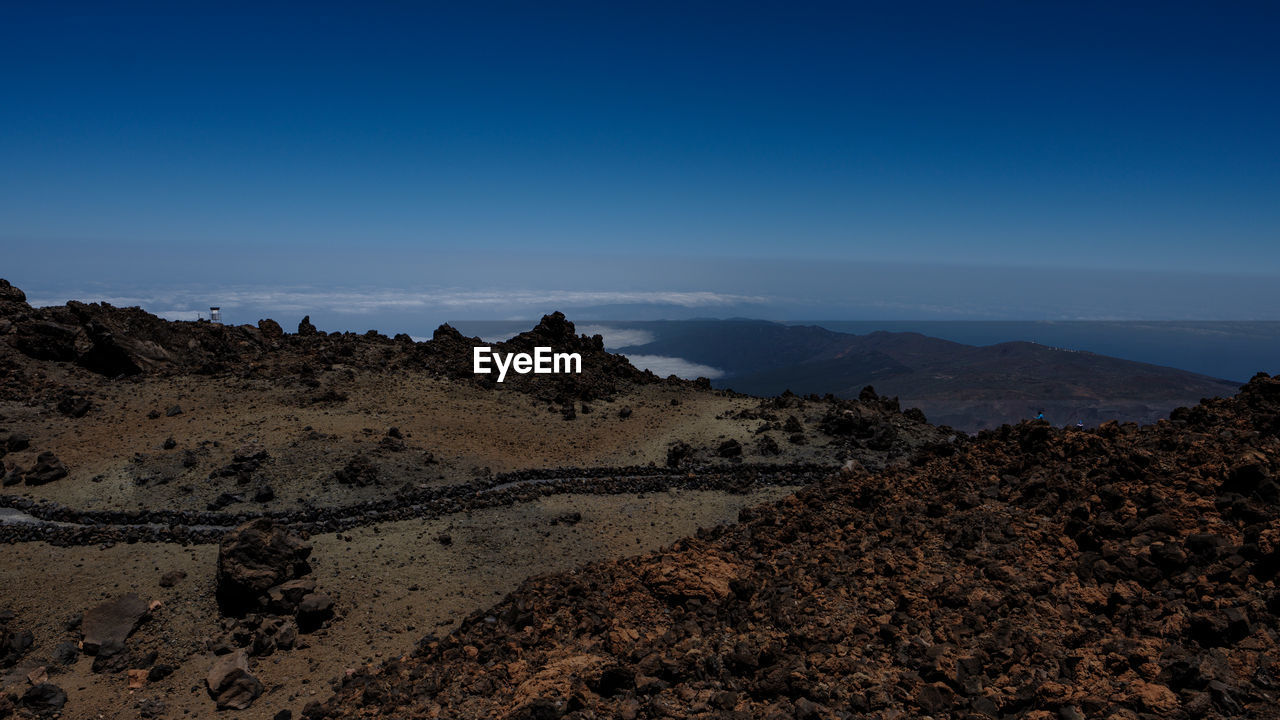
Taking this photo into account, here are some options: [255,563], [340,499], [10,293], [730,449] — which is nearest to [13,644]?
[255,563]

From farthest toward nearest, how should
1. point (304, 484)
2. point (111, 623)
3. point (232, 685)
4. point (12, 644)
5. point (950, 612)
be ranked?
point (304, 484) < point (111, 623) < point (12, 644) < point (232, 685) < point (950, 612)

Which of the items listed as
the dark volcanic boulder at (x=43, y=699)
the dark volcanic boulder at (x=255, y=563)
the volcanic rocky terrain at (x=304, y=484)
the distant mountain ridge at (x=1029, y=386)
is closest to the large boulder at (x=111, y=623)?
the volcanic rocky terrain at (x=304, y=484)

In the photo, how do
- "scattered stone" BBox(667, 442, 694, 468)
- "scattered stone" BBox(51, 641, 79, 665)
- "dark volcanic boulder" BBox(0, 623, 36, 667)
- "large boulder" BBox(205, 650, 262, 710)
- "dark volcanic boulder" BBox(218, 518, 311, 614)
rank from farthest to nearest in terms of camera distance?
"scattered stone" BBox(667, 442, 694, 468)
"dark volcanic boulder" BBox(218, 518, 311, 614)
"dark volcanic boulder" BBox(0, 623, 36, 667)
"scattered stone" BBox(51, 641, 79, 665)
"large boulder" BBox(205, 650, 262, 710)

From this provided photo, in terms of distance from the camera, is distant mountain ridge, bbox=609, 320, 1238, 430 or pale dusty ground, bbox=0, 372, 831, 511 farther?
distant mountain ridge, bbox=609, 320, 1238, 430

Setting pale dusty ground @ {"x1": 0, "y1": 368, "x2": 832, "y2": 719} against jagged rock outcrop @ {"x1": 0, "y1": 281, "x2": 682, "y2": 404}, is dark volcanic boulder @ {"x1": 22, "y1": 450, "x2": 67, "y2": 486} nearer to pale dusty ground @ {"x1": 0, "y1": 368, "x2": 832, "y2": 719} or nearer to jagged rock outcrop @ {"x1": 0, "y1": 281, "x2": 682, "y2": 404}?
pale dusty ground @ {"x1": 0, "y1": 368, "x2": 832, "y2": 719}

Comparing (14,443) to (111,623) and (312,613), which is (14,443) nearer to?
(111,623)

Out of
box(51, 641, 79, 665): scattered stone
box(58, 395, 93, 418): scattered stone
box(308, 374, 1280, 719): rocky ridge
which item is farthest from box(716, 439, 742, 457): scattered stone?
box(58, 395, 93, 418): scattered stone

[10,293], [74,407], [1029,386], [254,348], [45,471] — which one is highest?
[10,293]
